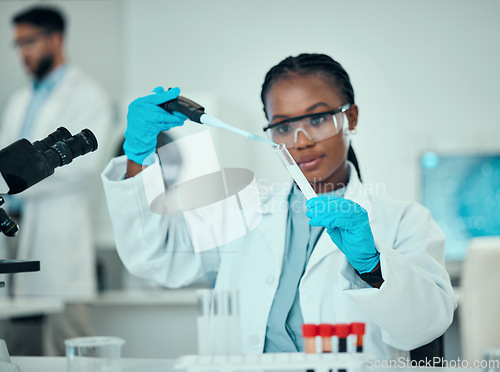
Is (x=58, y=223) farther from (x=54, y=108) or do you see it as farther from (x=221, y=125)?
(x=221, y=125)

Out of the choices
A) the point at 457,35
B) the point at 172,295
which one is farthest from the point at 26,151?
the point at 172,295

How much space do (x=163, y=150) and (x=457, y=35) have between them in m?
0.80

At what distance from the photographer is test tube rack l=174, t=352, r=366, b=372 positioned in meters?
0.77

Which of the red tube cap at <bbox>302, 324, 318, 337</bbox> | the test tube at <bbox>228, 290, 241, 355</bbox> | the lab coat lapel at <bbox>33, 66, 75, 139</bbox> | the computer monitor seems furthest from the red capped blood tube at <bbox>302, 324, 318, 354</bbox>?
the computer monitor

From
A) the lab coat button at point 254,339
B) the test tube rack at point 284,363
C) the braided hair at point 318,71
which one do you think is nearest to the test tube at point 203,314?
the test tube rack at point 284,363

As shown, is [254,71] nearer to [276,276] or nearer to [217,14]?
[217,14]

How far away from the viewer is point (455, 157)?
253 cm

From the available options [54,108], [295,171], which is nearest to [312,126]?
[295,171]

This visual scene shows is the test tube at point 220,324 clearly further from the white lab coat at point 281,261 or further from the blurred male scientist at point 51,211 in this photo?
the blurred male scientist at point 51,211

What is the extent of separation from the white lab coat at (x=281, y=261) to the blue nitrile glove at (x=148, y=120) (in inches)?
2.2

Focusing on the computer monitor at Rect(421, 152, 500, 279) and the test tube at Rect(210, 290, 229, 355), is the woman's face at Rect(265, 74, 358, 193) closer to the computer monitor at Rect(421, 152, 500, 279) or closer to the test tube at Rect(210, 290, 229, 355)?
the test tube at Rect(210, 290, 229, 355)

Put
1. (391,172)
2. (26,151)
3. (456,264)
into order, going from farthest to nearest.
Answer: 1. (456,264)
2. (391,172)
3. (26,151)

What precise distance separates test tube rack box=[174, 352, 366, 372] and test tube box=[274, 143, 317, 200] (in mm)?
270

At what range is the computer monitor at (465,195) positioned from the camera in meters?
2.58
